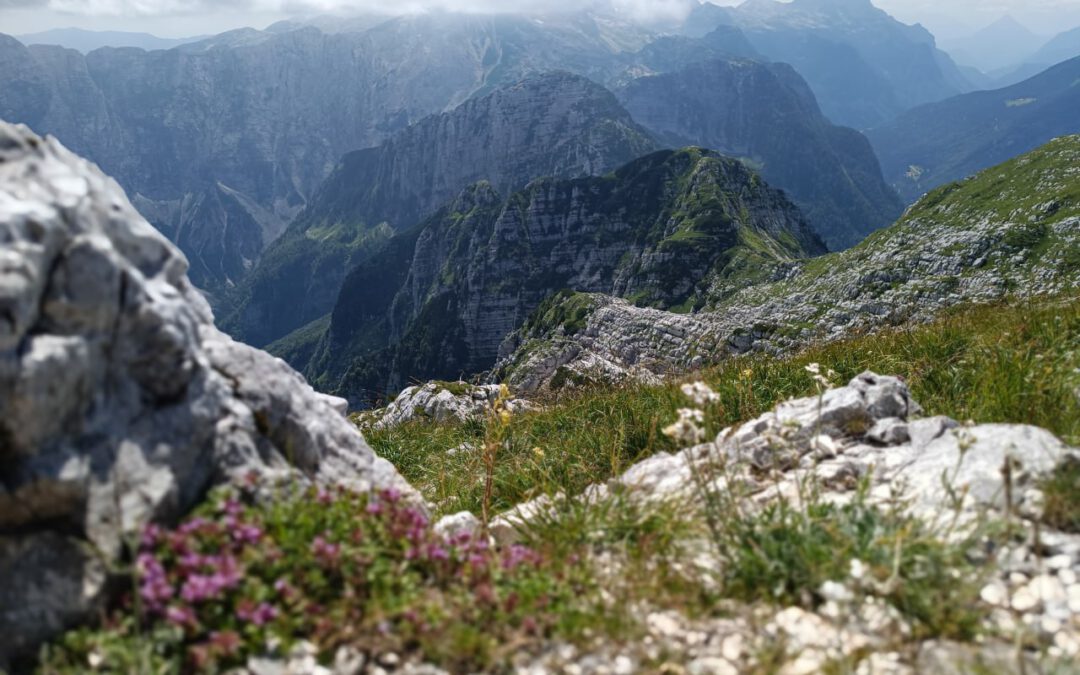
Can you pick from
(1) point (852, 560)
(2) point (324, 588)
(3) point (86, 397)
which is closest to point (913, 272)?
(1) point (852, 560)

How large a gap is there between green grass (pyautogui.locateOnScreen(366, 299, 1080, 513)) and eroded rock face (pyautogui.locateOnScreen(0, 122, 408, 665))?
11.3ft

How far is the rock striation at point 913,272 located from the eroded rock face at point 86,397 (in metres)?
60.0

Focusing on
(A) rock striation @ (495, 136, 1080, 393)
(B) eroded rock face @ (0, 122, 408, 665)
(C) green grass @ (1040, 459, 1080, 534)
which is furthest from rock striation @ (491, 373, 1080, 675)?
(A) rock striation @ (495, 136, 1080, 393)

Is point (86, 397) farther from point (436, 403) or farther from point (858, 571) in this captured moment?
point (436, 403)

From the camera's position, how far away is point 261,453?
227 inches

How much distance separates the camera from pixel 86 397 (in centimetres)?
458

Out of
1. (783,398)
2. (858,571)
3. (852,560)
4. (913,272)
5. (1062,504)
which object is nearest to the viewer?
(858,571)

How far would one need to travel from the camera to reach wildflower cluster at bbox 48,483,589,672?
4.28 m

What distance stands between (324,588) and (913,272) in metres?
112

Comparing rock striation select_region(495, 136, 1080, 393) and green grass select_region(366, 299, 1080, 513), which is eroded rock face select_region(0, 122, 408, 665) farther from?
rock striation select_region(495, 136, 1080, 393)

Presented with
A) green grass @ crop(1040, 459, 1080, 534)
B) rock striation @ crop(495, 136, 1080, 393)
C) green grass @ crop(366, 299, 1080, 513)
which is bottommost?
rock striation @ crop(495, 136, 1080, 393)

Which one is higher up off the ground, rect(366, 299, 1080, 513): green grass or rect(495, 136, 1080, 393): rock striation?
rect(366, 299, 1080, 513): green grass

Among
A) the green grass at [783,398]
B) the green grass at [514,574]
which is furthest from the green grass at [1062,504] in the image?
the green grass at [783,398]

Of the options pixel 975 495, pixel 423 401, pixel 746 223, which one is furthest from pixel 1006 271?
pixel 746 223
